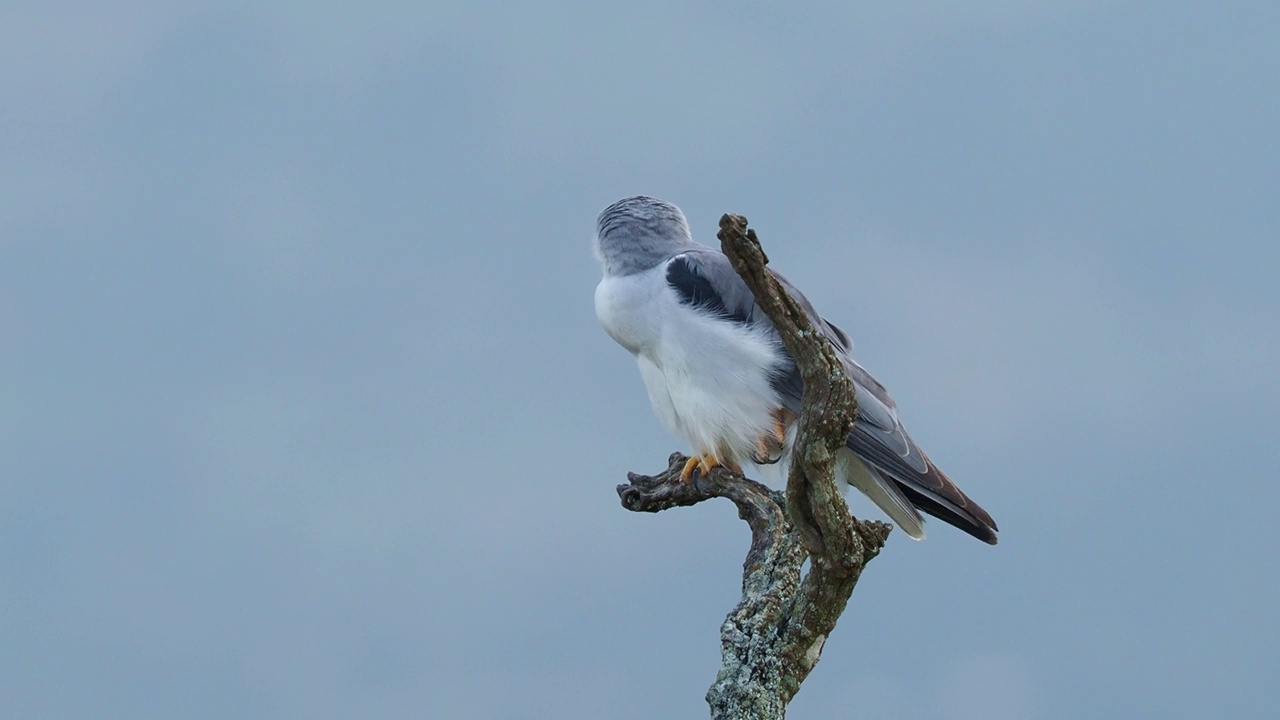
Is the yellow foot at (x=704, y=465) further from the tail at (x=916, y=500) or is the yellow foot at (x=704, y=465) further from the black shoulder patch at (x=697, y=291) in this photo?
the black shoulder patch at (x=697, y=291)

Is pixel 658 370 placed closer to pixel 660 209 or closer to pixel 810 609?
pixel 660 209

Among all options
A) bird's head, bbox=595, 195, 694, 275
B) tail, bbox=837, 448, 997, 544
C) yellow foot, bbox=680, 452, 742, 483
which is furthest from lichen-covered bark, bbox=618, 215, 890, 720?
bird's head, bbox=595, 195, 694, 275

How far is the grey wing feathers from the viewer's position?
296 inches

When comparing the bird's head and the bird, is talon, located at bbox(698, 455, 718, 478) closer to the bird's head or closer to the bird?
the bird

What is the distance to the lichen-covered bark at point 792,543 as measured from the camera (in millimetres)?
6004

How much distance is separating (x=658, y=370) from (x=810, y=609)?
1.95 m

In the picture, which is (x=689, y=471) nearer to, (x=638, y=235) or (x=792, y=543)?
(x=792, y=543)

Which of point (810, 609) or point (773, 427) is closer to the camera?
point (810, 609)

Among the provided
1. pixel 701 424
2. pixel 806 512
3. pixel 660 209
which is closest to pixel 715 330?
pixel 701 424

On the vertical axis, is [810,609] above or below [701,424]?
below

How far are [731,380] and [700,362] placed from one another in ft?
0.67

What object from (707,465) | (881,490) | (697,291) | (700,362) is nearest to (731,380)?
(700,362)

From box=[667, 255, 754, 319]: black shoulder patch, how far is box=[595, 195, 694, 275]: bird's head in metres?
0.22

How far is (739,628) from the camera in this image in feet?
22.9
